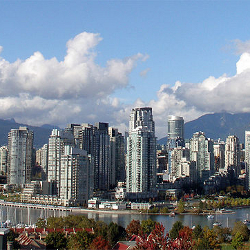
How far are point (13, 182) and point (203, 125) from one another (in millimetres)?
128893

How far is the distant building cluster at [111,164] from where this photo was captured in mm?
30925

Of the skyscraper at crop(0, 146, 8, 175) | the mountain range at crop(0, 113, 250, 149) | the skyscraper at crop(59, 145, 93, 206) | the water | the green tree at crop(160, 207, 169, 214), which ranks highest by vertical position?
the mountain range at crop(0, 113, 250, 149)

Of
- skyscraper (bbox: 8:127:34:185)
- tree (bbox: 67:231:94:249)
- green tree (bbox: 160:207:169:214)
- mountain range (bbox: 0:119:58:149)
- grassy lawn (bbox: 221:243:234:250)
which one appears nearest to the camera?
tree (bbox: 67:231:94:249)

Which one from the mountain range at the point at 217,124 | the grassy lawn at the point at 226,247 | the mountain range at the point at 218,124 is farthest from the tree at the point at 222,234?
the mountain range at the point at 218,124

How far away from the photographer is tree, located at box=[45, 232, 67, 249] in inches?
479

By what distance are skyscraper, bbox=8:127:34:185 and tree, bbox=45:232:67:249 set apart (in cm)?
2678

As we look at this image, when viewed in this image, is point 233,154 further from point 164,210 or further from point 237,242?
point 237,242

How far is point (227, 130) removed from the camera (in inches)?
6260

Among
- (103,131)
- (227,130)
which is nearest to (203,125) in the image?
(227,130)

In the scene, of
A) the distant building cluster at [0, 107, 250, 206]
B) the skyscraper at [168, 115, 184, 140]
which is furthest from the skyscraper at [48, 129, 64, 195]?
the skyscraper at [168, 115, 184, 140]

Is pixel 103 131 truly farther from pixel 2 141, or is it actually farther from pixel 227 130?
pixel 227 130

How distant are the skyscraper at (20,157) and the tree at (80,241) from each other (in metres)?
27.1

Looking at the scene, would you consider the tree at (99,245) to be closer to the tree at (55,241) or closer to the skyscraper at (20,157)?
the tree at (55,241)

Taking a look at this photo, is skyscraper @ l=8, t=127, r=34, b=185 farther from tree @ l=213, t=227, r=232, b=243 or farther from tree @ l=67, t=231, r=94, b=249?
tree @ l=67, t=231, r=94, b=249
